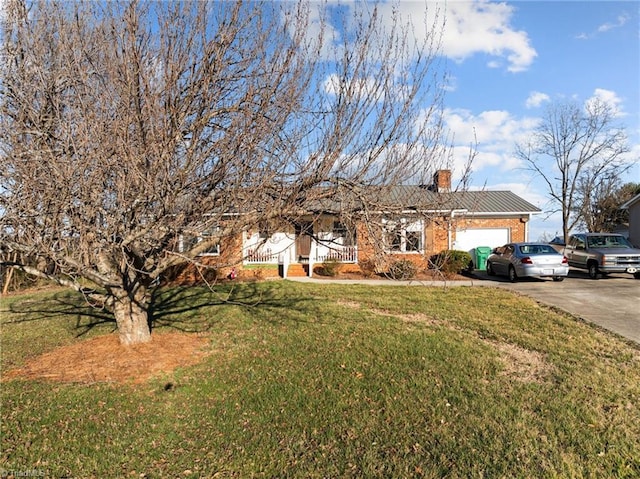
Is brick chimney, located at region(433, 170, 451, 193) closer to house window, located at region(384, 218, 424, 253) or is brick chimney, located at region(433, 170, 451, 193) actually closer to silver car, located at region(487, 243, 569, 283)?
house window, located at region(384, 218, 424, 253)

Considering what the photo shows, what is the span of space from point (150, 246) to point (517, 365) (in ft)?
17.1

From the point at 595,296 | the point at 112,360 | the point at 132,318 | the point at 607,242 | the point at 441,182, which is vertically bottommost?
the point at 112,360

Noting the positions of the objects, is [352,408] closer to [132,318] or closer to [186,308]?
[132,318]

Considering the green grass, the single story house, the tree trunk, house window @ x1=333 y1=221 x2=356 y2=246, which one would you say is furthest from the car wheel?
the tree trunk

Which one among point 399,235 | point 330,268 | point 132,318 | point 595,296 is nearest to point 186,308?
point 132,318

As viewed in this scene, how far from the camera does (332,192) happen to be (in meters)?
5.11

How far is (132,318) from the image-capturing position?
20.5 ft

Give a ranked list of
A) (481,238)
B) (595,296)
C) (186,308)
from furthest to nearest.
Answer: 1. (481,238)
2. (595,296)
3. (186,308)

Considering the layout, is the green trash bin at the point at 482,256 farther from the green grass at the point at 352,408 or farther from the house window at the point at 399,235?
the house window at the point at 399,235

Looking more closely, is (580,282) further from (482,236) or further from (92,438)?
(92,438)

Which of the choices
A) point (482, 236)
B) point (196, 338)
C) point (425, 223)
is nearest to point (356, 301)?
point (196, 338)

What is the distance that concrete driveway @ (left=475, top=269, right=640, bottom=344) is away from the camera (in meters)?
8.40

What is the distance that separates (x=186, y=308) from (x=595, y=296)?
1085 cm

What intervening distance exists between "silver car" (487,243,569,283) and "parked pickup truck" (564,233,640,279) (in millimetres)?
1074
